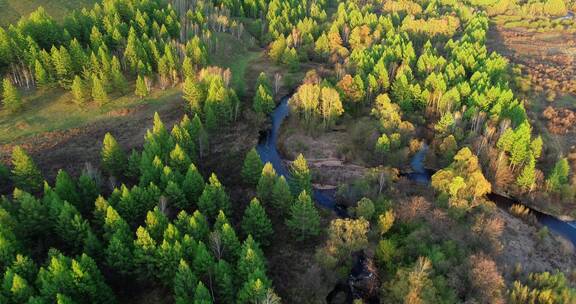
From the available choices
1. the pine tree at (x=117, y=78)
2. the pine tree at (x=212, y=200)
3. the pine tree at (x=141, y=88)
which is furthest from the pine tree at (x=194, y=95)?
the pine tree at (x=212, y=200)

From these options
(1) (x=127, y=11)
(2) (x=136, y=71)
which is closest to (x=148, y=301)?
(2) (x=136, y=71)

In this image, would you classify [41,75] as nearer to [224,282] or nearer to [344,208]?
[224,282]

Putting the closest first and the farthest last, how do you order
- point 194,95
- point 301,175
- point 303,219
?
point 303,219, point 301,175, point 194,95

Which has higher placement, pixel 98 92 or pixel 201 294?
pixel 98 92

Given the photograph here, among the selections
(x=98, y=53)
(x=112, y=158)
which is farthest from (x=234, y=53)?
(x=112, y=158)

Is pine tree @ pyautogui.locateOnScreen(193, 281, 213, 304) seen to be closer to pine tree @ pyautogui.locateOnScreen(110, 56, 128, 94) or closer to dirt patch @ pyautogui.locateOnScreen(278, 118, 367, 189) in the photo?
dirt patch @ pyautogui.locateOnScreen(278, 118, 367, 189)

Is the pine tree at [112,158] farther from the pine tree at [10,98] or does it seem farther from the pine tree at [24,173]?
the pine tree at [10,98]

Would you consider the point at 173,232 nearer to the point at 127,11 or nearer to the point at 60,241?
the point at 60,241
